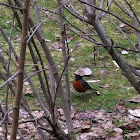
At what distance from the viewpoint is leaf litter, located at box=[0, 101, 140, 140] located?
9.78ft

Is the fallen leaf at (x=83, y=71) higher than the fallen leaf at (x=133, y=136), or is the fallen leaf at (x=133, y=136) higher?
the fallen leaf at (x=83, y=71)

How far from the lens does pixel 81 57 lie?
17.2 feet

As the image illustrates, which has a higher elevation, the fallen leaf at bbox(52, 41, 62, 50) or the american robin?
the fallen leaf at bbox(52, 41, 62, 50)

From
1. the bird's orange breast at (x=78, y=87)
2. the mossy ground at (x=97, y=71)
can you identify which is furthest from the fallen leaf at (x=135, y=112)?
the bird's orange breast at (x=78, y=87)

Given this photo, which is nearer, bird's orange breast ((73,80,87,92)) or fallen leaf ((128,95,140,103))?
fallen leaf ((128,95,140,103))

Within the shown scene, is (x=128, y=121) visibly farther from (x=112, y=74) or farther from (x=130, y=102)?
(x=112, y=74)

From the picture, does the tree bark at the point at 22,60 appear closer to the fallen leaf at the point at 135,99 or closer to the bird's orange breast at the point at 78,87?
the fallen leaf at the point at 135,99

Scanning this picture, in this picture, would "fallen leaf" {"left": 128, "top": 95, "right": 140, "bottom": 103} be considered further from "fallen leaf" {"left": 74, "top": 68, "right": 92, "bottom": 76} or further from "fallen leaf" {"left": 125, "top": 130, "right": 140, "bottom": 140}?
"fallen leaf" {"left": 74, "top": 68, "right": 92, "bottom": 76}

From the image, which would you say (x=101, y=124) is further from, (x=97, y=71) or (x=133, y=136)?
(x=97, y=71)

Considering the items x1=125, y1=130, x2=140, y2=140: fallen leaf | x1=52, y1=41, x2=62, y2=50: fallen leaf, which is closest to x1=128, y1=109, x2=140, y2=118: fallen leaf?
x1=125, y1=130, x2=140, y2=140: fallen leaf

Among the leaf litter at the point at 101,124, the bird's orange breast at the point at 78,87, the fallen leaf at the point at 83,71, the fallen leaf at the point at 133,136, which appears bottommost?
the fallen leaf at the point at 133,136

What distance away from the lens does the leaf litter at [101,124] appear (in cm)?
298

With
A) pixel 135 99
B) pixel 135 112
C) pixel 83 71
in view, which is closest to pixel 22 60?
pixel 135 112

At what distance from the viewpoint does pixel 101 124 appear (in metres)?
3.22
